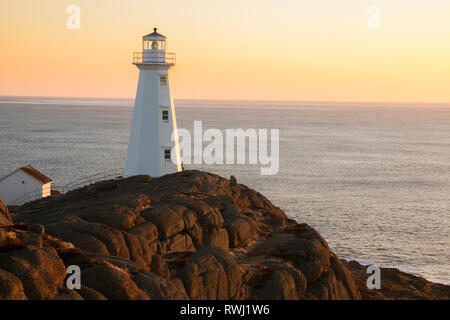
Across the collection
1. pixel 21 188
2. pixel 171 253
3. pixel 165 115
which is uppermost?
pixel 165 115

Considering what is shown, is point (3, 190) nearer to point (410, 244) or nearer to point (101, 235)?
point (101, 235)

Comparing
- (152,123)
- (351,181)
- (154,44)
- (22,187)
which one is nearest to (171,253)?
(152,123)

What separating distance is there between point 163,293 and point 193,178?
14851 millimetres

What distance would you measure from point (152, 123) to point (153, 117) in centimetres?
39

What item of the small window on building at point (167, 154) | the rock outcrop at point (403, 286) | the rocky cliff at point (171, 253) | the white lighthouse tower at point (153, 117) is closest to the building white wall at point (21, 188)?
the white lighthouse tower at point (153, 117)

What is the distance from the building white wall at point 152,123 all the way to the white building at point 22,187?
26.0 feet

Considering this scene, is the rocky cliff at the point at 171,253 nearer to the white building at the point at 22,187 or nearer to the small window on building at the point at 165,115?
the small window on building at the point at 165,115

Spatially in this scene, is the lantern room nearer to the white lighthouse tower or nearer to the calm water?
the white lighthouse tower

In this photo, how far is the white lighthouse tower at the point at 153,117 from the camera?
113 ft

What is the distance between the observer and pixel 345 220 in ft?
166

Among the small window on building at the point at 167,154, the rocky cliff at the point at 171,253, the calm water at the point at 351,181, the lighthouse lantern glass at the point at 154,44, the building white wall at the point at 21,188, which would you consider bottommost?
the calm water at the point at 351,181

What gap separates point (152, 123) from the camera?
3434 cm

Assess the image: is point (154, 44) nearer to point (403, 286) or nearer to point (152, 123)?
point (152, 123)
